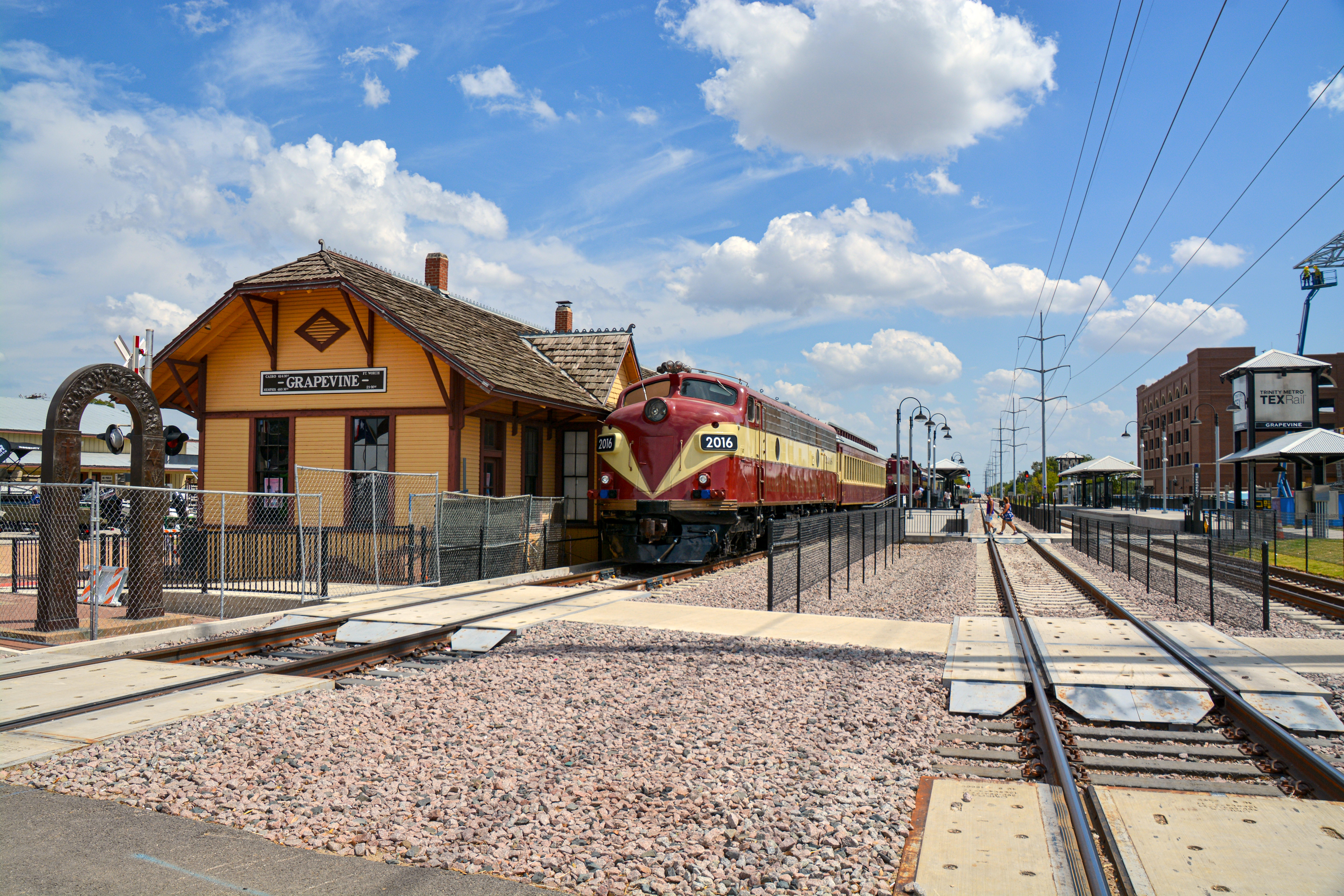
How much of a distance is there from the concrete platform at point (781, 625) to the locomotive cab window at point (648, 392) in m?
6.63

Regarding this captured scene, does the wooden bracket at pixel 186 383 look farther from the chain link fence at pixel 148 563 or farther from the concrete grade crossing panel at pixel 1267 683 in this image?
the concrete grade crossing panel at pixel 1267 683

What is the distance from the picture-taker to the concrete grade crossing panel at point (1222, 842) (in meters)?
3.58

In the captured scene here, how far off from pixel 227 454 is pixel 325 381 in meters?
2.91

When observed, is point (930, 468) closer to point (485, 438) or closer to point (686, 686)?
point (485, 438)

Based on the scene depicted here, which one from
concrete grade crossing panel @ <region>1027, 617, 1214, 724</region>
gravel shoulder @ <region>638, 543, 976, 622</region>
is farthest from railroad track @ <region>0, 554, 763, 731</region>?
concrete grade crossing panel @ <region>1027, 617, 1214, 724</region>

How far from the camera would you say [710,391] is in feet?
56.0

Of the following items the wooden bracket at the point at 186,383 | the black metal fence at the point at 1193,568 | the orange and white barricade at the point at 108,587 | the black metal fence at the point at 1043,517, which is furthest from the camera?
the black metal fence at the point at 1043,517

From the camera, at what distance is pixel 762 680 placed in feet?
24.0

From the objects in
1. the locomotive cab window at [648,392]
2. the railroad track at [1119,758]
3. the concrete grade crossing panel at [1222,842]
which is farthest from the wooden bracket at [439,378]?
the concrete grade crossing panel at [1222,842]

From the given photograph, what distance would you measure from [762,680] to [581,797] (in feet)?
9.54

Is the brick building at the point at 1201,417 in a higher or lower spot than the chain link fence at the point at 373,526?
higher

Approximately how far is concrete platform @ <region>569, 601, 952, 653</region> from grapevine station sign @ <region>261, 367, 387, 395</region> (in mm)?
8254

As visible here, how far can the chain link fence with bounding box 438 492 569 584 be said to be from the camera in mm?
14312

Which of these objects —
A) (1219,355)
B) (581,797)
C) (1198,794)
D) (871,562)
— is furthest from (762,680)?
(1219,355)
